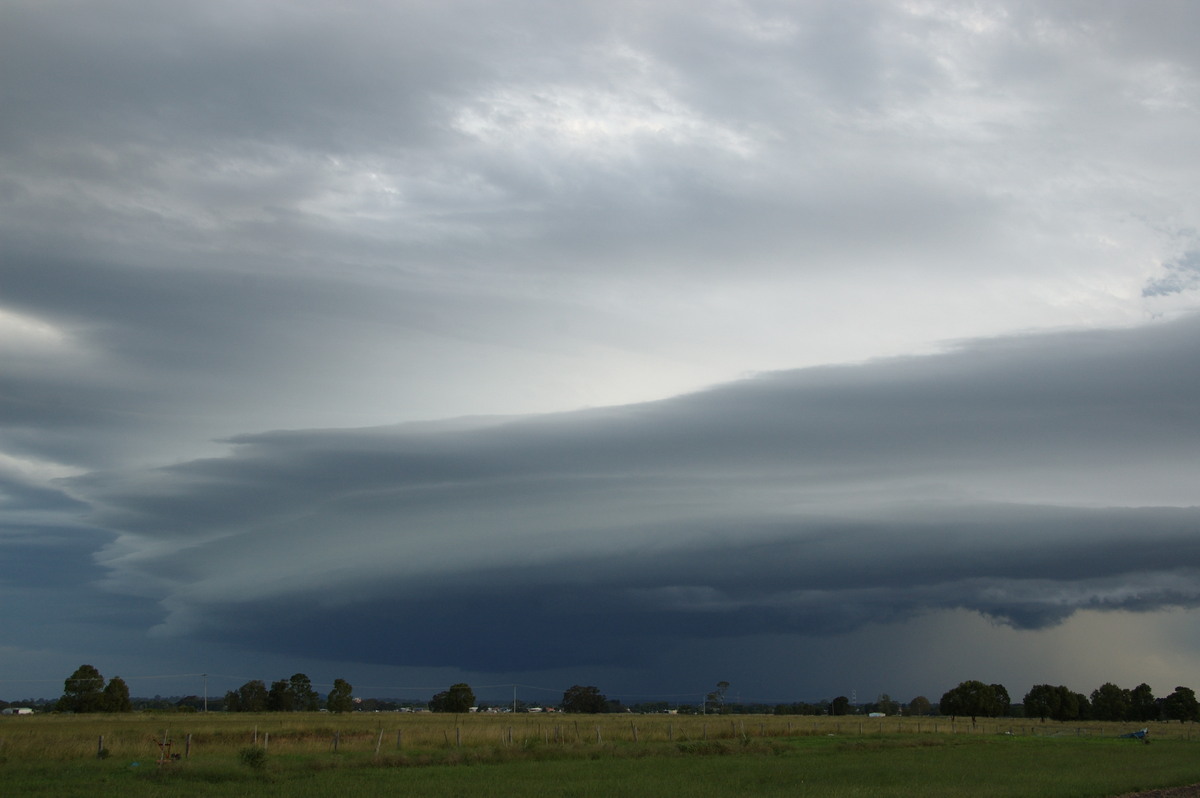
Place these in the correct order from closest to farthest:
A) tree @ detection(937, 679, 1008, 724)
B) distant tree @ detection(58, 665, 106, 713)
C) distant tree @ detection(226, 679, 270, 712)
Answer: distant tree @ detection(58, 665, 106, 713)
distant tree @ detection(226, 679, 270, 712)
tree @ detection(937, 679, 1008, 724)

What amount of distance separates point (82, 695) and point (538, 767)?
92.1 metres

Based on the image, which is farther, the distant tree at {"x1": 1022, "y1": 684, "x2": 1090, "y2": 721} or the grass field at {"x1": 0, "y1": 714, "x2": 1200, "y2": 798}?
the distant tree at {"x1": 1022, "y1": 684, "x2": 1090, "y2": 721}

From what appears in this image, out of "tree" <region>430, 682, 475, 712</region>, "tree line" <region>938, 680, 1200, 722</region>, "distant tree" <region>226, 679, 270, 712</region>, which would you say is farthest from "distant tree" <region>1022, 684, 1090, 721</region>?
Answer: "distant tree" <region>226, 679, 270, 712</region>

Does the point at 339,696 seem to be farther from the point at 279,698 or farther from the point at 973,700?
the point at 973,700

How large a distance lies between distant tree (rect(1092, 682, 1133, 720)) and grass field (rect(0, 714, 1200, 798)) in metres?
140

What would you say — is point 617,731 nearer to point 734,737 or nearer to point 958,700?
point 734,737

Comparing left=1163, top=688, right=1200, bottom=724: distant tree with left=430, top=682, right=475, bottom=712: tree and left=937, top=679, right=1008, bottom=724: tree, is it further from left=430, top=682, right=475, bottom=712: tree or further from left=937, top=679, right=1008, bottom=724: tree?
left=430, top=682, right=475, bottom=712: tree

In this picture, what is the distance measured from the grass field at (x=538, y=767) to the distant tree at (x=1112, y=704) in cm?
13960

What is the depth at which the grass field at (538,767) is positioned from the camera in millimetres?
34688

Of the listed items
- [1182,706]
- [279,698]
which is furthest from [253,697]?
[1182,706]

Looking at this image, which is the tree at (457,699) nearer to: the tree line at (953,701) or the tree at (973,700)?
the tree line at (953,701)

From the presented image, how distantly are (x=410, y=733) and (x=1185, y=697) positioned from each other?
571 feet

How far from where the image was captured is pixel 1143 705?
188 meters

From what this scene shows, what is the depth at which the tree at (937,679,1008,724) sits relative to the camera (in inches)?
6762
